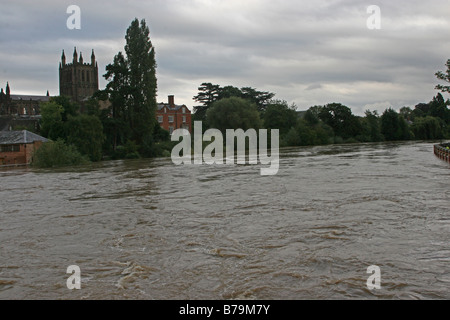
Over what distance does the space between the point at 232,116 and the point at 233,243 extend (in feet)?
187

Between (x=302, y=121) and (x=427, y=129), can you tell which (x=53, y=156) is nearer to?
(x=302, y=121)

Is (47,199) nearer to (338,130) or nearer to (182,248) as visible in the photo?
(182,248)

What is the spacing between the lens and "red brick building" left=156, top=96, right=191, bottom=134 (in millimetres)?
80125

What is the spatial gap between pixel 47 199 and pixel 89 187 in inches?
166

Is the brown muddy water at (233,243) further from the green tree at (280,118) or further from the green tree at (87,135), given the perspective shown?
the green tree at (280,118)

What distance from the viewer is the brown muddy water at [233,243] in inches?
288

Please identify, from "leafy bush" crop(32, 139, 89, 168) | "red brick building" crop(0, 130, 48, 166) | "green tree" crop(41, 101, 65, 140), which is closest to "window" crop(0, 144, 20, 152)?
"red brick building" crop(0, 130, 48, 166)

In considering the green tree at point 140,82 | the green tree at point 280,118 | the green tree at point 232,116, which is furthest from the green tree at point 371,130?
the green tree at point 140,82

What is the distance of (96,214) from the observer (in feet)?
47.6

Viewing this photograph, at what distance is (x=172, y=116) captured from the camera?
81.2 metres

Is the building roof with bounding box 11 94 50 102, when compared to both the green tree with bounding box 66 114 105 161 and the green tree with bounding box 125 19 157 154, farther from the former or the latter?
the green tree with bounding box 66 114 105 161

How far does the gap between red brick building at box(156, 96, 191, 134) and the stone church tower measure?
45.7 m

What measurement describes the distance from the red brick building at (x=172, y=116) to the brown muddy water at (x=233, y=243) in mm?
61375
